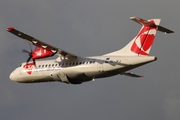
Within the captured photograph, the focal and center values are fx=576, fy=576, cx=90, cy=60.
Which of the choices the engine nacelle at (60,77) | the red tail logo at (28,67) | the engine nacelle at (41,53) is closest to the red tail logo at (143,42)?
the engine nacelle at (60,77)

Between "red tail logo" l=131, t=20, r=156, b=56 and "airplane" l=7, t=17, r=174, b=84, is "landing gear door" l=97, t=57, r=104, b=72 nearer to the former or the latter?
"airplane" l=7, t=17, r=174, b=84

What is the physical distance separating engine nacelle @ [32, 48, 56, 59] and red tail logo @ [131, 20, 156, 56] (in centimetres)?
751

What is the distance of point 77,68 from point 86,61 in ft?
3.47

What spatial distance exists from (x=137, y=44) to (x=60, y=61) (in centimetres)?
775

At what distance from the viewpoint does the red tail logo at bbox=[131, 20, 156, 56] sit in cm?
5016

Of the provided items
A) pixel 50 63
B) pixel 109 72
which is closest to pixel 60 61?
pixel 50 63

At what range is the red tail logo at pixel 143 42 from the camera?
Result: 50156mm

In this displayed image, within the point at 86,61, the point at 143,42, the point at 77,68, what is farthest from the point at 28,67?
the point at 143,42

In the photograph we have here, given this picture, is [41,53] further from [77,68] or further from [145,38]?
[145,38]

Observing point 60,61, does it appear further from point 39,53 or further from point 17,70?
point 17,70

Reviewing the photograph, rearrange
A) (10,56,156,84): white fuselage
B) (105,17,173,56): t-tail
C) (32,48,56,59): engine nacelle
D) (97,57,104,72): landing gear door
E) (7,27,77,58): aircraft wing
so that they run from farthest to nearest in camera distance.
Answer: (32,48,56,59): engine nacelle, (7,27,77,58): aircraft wing, (97,57,104,72): landing gear door, (105,17,173,56): t-tail, (10,56,156,84): white fuselage

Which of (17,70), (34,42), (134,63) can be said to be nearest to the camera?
(134,63)

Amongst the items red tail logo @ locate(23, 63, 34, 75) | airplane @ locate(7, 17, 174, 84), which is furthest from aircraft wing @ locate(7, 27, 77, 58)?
red tail logo @ locate(23, 63, 34, 75)

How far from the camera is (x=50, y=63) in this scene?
54750 mm
